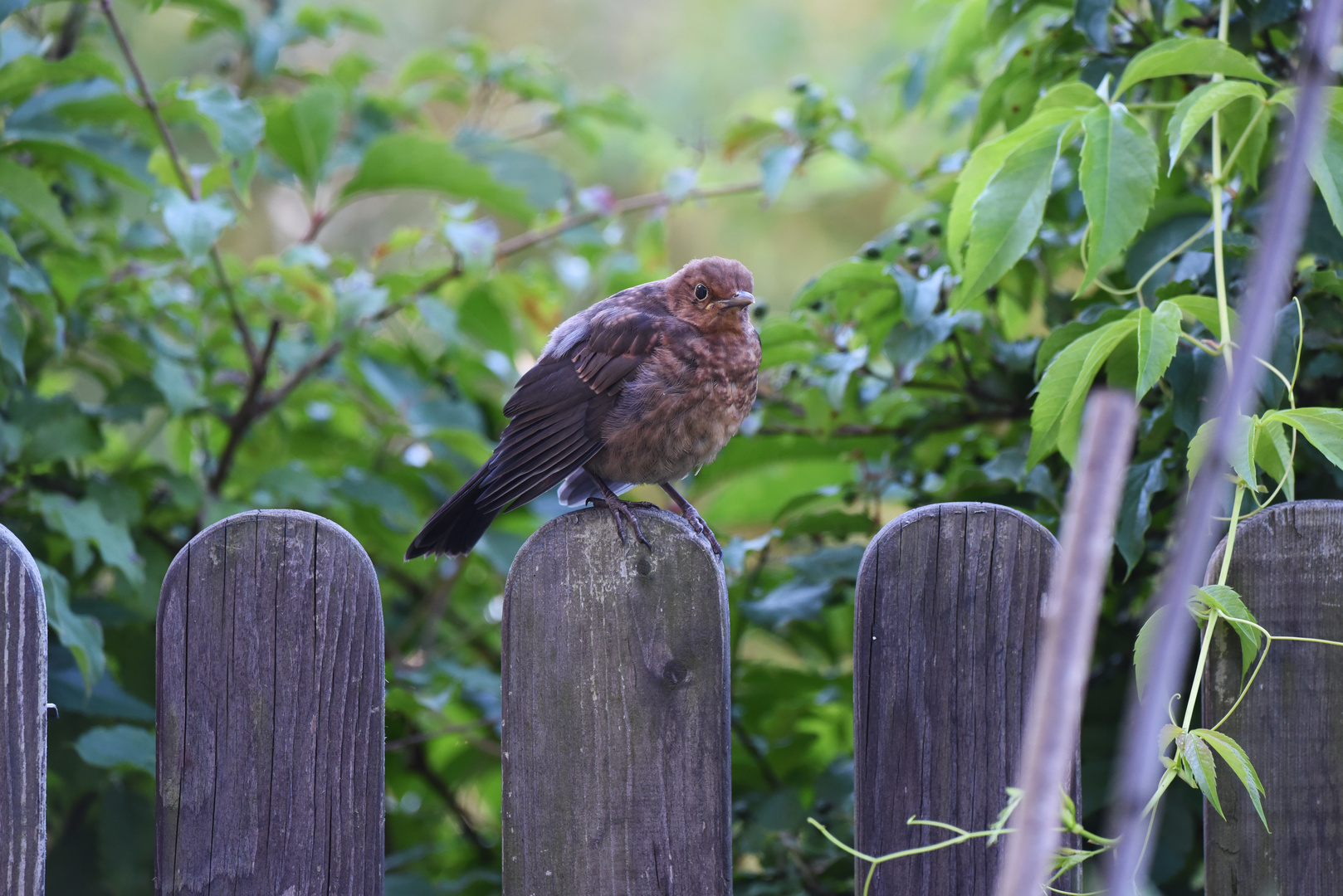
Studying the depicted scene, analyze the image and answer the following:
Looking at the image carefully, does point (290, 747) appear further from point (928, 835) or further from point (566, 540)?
point (928, 835)

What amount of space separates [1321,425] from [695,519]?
3.27 feet

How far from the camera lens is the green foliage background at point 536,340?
66.9 inches

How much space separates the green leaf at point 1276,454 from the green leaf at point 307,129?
2059mm

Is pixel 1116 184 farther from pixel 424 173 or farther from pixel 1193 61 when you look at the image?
pixel 424 173

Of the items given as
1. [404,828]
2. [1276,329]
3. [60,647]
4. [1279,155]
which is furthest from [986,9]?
[404,828]

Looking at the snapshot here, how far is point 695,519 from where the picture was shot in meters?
2.03

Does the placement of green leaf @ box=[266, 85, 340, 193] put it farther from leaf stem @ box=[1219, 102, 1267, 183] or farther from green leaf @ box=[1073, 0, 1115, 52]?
leaf stem @ box=[1219, 102, 1267, 183]

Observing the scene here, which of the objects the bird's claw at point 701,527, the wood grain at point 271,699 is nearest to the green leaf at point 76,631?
the wood grain at point 271,699

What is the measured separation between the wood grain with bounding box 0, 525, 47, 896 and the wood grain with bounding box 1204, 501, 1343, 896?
142 cm

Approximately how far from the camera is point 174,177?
7.66ft

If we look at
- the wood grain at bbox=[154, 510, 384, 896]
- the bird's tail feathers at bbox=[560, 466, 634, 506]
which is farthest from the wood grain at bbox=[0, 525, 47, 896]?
the bird's tail feathers at bbox=[560, 466, 634, 506]

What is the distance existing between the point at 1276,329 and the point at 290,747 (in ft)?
4.72

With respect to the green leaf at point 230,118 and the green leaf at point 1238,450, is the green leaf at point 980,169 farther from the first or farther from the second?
the green leaf at point 230,118

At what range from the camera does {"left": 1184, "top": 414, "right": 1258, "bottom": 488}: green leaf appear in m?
1.32
